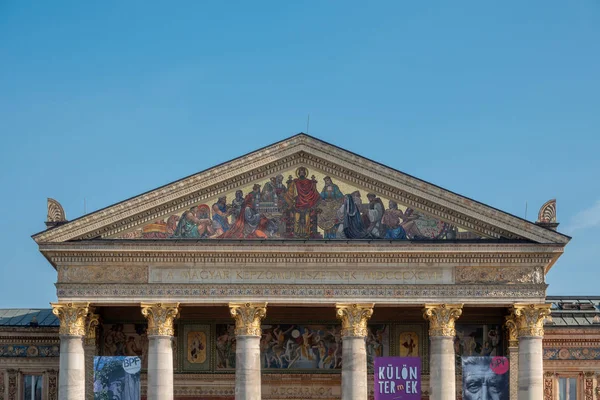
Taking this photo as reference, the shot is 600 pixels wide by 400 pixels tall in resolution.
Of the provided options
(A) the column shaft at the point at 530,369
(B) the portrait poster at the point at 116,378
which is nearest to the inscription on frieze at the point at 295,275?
(B) the portrait poster at the point at 116,378

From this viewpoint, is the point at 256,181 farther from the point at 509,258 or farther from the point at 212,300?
the point at 509,258

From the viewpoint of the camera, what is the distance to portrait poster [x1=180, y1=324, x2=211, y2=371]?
47.7 meters

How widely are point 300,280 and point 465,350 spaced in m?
7.59

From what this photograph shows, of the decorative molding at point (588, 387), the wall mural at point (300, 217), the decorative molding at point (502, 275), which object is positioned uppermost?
the wall mural at point (300, 217)

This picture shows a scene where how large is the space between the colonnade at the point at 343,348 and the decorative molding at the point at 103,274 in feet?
3.08

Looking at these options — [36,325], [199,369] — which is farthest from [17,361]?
[199,369]

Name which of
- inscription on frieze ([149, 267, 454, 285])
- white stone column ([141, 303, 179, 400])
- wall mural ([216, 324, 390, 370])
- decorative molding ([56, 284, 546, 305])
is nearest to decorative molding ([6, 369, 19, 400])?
decorative molding ([56, 284, 546, 305])

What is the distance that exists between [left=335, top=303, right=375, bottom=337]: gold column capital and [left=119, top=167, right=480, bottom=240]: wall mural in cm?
236

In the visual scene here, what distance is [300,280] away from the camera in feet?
145

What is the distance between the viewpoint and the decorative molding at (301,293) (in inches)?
1725

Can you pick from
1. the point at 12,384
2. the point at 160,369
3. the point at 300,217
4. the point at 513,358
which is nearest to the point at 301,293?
the point at 300,217

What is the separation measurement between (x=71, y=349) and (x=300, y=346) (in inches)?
354

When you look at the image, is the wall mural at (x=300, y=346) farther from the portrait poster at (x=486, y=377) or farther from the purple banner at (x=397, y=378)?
the portrait poster at (x=486, y=377)

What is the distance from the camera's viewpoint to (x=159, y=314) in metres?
43.9
